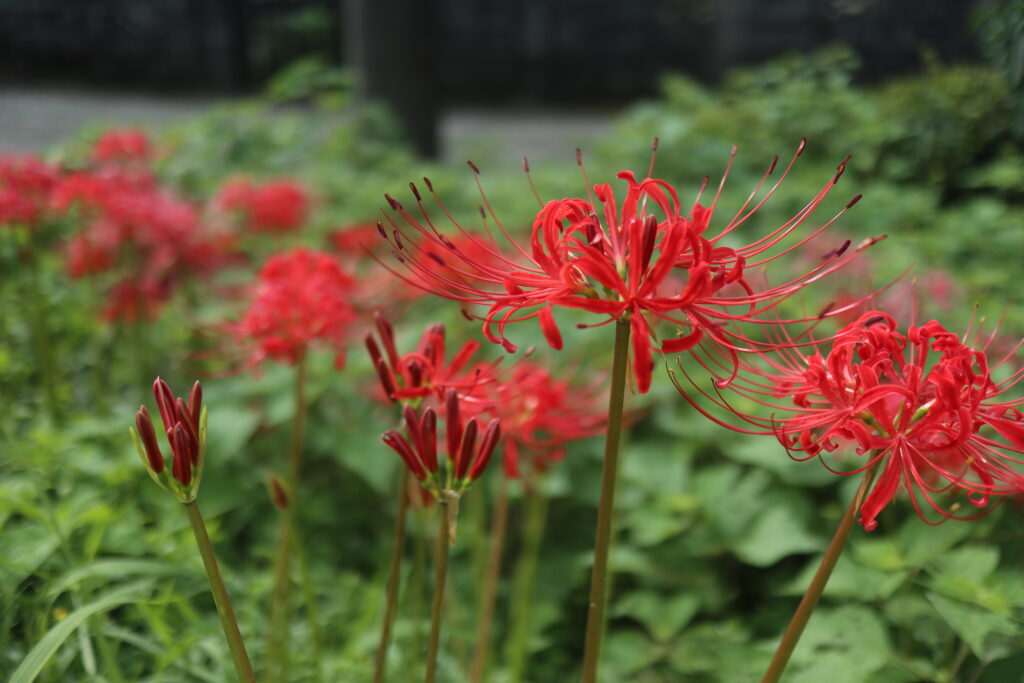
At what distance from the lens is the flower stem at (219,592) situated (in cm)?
95

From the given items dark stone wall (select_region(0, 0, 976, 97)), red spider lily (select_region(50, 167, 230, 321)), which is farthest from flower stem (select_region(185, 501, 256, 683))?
dark stone wall (select_region(0, 0, 976, 97))

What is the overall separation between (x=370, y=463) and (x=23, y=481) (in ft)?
2.76

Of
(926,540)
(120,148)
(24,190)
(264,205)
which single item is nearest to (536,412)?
(926,540)

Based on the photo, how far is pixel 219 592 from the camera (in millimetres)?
971

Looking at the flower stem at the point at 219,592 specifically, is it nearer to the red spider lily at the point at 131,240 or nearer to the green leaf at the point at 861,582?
the green leaf at the point at 861,582

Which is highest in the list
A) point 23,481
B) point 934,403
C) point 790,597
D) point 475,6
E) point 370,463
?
point 475,6

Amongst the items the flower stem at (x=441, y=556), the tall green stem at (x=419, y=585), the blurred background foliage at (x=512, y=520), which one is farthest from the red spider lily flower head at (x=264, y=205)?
the flower stem at (x=441, y=556)

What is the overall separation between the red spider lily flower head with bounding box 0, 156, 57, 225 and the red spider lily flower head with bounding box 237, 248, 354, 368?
95 centimetres

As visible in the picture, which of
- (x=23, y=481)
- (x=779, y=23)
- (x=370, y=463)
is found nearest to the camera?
(x=23, y=481)

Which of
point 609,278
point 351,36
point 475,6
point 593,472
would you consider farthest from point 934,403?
point 475,6

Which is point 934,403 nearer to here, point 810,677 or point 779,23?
point 810,677

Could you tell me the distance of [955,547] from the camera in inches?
77.4

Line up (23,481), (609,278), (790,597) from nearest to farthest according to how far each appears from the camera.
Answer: (609,278) → (23,481) → (790,597)

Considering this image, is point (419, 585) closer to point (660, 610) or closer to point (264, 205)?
point (660, 610)
